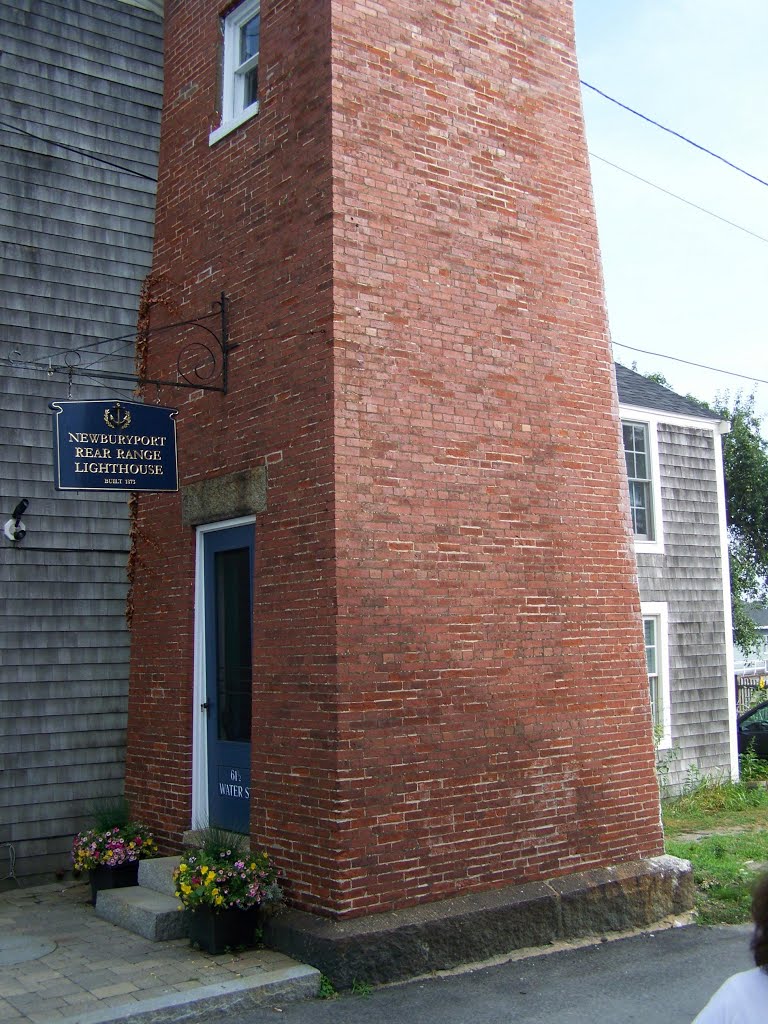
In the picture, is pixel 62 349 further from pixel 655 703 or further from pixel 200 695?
pixel 655 703

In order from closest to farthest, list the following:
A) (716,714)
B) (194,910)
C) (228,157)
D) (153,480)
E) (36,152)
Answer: (194,910), (153,480), (228,157), (36,152), (716,714)

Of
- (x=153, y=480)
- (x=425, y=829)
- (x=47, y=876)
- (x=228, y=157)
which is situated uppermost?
(x=228, y=157)

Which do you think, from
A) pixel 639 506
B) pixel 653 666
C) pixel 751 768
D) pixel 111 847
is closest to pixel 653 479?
pixel 639 506

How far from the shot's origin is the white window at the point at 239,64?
8.39m

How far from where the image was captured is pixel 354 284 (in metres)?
7.13

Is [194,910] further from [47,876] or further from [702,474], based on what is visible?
[702,474]

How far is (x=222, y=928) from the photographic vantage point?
652cm

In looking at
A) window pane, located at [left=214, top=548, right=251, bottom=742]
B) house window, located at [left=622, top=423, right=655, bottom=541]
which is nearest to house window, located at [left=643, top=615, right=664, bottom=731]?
house window, located at [left=622, top=423, right=655, bottom=541]

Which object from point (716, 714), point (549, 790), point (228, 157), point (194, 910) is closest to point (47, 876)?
point (194, 910)

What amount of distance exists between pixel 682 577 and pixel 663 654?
1115 mm

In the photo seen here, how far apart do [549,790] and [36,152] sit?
262 inches

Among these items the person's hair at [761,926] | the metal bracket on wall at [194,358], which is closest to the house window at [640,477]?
the metal bracket on wall at [194,358]

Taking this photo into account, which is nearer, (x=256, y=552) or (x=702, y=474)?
(x=256, y=552)

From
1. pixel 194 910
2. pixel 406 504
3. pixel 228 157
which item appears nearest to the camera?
pixel 194 910
